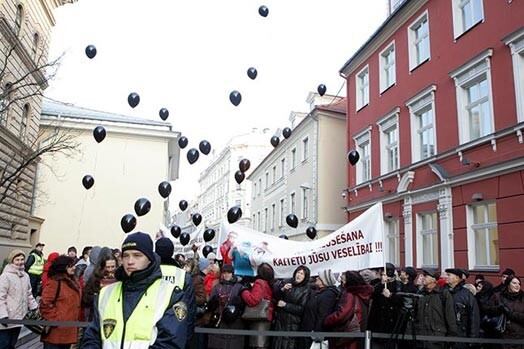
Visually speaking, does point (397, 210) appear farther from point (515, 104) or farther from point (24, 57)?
point (24, 57)

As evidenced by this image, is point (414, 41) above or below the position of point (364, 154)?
above

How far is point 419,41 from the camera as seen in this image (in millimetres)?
16875

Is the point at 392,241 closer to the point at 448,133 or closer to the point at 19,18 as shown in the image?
the point at 448,133

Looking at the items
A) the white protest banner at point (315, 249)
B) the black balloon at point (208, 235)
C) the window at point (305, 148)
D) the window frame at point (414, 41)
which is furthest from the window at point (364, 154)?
the white protest banner at point (315, 249)

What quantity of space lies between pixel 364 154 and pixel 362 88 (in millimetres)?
3156

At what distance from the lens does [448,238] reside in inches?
541

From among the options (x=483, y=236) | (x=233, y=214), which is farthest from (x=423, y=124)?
(x=233, y=214)

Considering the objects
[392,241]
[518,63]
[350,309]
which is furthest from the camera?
[392,241]

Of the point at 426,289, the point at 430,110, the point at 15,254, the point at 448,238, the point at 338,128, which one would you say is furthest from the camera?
the point at 338,128

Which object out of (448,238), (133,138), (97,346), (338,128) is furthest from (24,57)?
(97,346)

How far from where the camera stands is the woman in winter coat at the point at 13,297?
6.15 m

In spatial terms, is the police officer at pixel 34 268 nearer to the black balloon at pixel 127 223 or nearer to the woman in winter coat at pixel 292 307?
the black balloon at pixel 127 223

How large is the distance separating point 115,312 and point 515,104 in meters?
11.3

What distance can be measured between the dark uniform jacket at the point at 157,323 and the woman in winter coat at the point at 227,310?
3.79 metres
